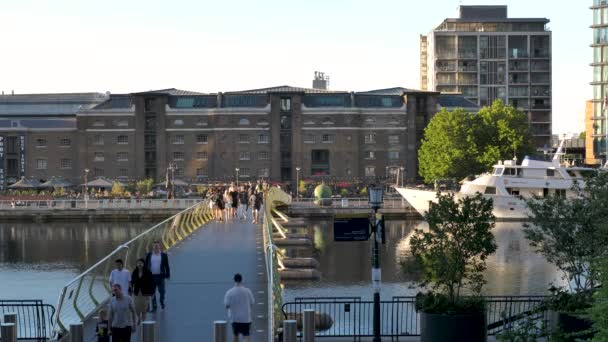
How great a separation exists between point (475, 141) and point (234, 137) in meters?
31.8

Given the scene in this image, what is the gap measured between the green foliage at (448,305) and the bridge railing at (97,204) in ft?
253

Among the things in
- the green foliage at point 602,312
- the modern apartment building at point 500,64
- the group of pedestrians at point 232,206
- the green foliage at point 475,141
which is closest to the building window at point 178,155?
the green foliage at point 475,141

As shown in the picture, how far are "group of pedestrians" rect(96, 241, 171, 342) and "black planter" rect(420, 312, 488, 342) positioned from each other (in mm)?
6457

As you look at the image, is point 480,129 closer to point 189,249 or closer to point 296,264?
point 296,264

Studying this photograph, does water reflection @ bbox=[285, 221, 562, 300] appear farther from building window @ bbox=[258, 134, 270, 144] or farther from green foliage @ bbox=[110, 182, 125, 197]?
building window @ bbox=[258, 134, 270, 144]

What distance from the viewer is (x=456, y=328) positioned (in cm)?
2294

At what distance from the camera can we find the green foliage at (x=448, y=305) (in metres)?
23.3

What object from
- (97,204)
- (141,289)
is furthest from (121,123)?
(141,289)

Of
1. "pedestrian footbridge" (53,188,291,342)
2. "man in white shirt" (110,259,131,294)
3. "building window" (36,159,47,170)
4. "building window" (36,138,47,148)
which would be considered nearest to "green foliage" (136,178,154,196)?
"building window" (36,159,47,170)

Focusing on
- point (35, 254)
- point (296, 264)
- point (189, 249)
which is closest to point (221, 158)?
point (35, 254)

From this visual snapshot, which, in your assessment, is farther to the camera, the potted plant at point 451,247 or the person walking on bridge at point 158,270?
the person walking on bridge at point 158,270

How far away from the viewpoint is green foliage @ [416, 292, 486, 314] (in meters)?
23.3

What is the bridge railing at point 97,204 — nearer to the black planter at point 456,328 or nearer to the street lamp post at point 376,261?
the street lamp post at point 376,261

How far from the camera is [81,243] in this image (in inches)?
3014
